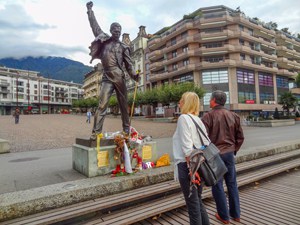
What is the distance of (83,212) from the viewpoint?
285 cm

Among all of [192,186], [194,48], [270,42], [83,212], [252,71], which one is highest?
[270,42]

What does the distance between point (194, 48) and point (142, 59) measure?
18893mm

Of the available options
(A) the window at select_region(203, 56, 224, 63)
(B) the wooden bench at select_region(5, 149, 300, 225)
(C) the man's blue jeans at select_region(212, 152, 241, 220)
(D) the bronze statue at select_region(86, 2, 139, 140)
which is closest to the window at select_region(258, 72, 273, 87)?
(A) the window at select_region(203, 56, 224, 63)

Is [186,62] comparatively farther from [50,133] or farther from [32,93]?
[32,93]

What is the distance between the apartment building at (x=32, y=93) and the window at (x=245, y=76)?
67.9 meters

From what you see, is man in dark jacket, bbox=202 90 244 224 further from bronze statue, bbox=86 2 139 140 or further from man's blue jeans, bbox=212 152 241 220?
bronze statue, bbox=86 2 139 140

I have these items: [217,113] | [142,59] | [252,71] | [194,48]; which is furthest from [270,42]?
[217,113]

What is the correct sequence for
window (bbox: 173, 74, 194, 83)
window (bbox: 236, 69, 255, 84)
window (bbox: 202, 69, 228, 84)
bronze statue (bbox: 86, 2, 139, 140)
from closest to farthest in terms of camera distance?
bronze statue (bbox: 86, 2, 139, 140) → window (bbox: 202, 69, 228, 84) → window (bbox: 236, 69, 255, 84) → window (bbox: 173, 74, 194, 83)

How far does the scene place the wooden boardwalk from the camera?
10.0ft

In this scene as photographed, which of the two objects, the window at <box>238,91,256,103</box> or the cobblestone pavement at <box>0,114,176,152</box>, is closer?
the cobblestone pavement at <box>0,114,176,152</box>

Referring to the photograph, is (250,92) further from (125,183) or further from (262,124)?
(125,183)

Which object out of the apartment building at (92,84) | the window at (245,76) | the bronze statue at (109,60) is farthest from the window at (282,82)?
the apartment building at (92,84)

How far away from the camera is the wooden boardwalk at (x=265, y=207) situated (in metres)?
3.05

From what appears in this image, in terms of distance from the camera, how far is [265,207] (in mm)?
3480
